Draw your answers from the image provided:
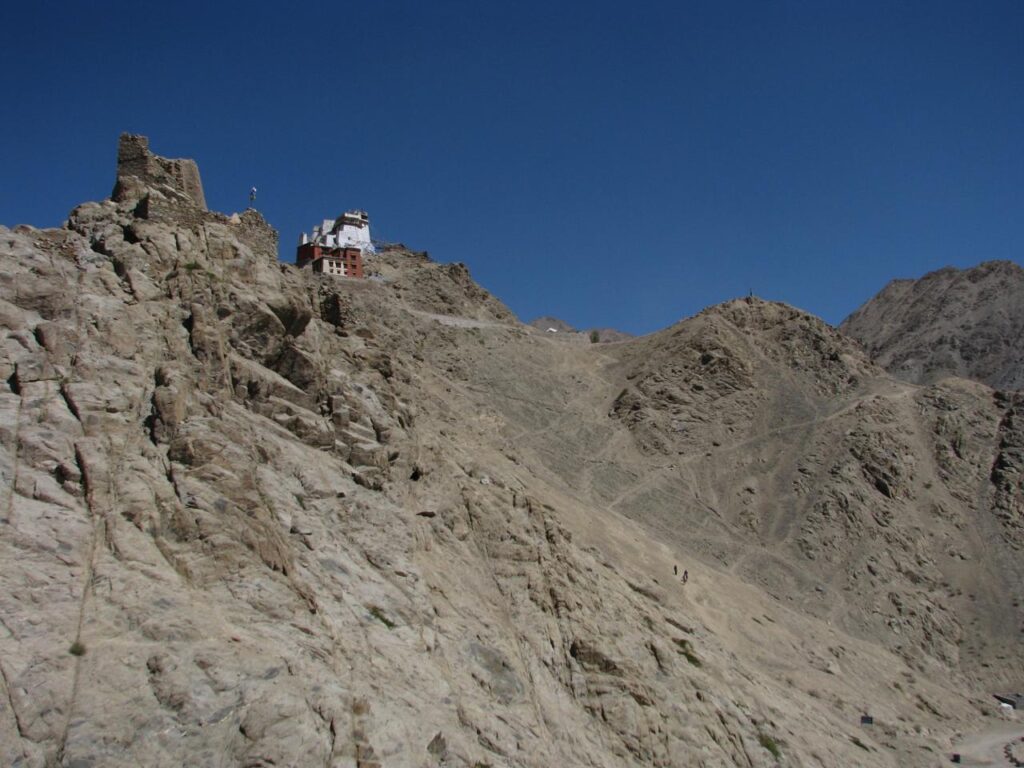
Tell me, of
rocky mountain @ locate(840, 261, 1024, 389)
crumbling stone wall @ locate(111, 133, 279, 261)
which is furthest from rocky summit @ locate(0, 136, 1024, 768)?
rocky mountain @ locate(840, 261, 1024, 389)

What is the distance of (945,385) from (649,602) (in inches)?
2058

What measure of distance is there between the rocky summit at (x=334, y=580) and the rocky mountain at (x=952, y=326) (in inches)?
2880

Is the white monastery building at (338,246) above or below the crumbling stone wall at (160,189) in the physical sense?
above

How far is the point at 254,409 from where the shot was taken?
80.7 feet

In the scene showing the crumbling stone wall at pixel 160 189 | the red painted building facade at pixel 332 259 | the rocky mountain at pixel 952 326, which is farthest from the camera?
the rocky mountain at pixel 952 326

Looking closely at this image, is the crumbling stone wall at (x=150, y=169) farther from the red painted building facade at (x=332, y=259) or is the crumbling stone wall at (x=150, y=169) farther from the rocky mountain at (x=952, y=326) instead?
the rocky mountain at (x=952, y=326)

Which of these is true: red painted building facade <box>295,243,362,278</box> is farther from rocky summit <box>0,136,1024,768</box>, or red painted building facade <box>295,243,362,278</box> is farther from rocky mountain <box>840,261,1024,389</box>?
rocky mountain <box>840,261,1024,389</box>

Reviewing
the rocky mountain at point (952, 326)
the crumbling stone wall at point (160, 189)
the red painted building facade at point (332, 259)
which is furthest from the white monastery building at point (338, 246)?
the rocky mountain at point (952, 326)

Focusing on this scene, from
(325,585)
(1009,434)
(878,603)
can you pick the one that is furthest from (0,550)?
(1009,434)

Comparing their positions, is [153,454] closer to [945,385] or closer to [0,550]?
[0,550]

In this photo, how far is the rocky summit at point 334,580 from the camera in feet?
50.7

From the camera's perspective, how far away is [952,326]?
438 feet

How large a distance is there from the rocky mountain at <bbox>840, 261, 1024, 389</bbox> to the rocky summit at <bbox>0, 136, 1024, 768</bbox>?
73.2 metres

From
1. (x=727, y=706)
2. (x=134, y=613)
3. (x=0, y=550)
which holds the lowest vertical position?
(x=727, y=706)
